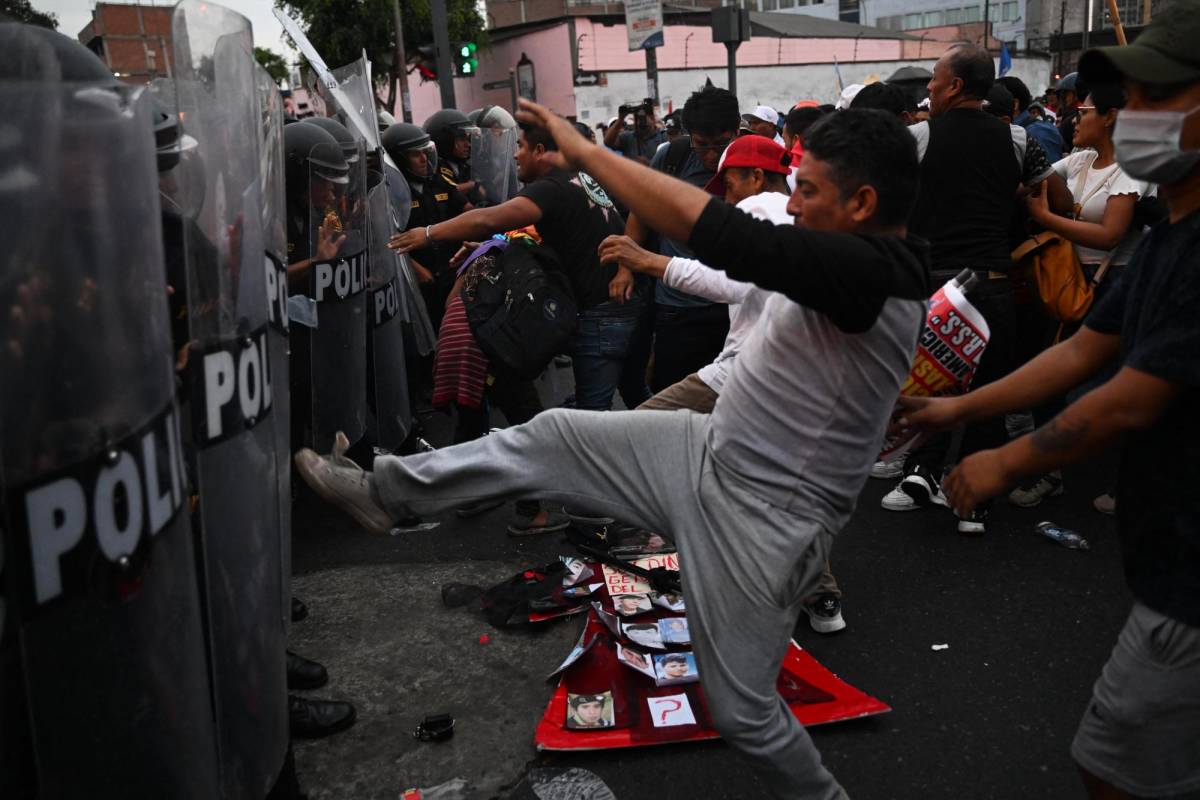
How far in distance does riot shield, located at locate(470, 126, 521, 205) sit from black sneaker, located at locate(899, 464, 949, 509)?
4.15m

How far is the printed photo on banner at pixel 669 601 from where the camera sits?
340 centimetres

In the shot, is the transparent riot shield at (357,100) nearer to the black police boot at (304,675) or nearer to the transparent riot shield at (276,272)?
the transparent riot shield at (276,272)

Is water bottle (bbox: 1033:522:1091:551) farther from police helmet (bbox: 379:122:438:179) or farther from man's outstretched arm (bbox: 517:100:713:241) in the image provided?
police helmet (bbox: 379:122:438:179)

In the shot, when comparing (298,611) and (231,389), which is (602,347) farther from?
(231,389)

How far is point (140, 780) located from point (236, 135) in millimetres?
1263

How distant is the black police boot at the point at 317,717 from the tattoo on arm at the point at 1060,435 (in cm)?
216

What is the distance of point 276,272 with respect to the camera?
2.38m

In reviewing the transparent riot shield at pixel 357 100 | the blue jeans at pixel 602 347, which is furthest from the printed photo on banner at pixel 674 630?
the transparent riot shield at pixel 357 100

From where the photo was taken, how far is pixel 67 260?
1364 millimetres

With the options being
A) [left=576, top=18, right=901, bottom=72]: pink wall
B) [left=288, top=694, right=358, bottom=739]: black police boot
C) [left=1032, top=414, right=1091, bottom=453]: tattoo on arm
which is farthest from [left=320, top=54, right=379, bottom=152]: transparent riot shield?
[left=576, top=18, right=901, bottom=72]: pink wall

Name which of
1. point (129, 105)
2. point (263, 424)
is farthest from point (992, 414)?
point (129, 105)

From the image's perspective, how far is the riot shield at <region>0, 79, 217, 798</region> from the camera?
52.2 inches

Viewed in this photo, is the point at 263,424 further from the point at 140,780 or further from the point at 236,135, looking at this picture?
the point at 140,780

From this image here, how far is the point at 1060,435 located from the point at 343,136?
3.40 metres
